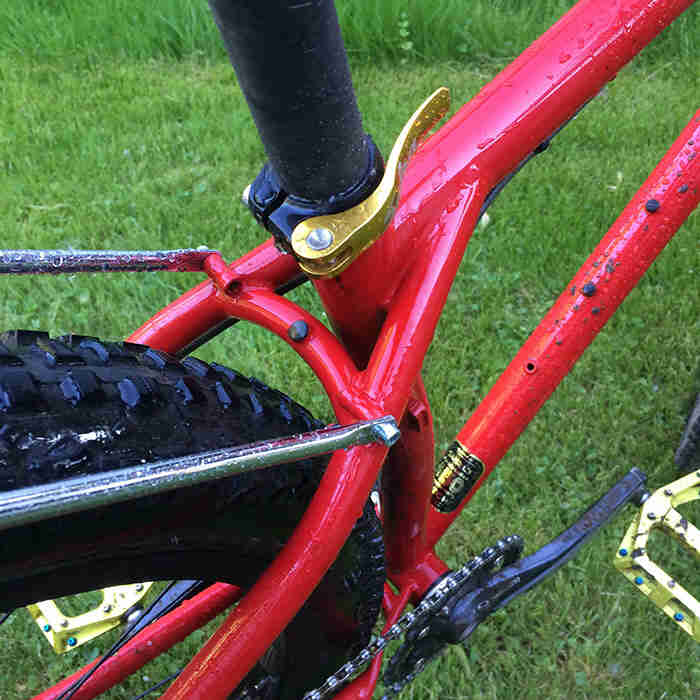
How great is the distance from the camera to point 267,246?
1076 mm

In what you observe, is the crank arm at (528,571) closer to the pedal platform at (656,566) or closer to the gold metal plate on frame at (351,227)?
the pedal platform at (656,566)

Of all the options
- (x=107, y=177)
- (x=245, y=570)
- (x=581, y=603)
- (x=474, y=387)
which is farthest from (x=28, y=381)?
(x=107, y=177)

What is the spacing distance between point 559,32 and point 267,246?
1.60ft

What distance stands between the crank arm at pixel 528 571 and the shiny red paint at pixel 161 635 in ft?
1.14

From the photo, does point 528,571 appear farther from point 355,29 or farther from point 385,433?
point 355,29

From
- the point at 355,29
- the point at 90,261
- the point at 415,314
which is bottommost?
the point at 355,29

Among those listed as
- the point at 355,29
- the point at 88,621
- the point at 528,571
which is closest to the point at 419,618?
the point at 528,571

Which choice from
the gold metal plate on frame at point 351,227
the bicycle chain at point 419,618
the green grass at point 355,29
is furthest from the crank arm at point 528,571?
the green grass at point 355,29

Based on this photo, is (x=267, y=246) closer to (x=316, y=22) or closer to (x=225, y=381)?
(x=225, y=381)

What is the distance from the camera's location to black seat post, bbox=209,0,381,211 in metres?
0.63

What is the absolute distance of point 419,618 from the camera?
1133 mm

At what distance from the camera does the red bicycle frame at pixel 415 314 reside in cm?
88

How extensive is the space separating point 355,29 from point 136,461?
2.96 meters

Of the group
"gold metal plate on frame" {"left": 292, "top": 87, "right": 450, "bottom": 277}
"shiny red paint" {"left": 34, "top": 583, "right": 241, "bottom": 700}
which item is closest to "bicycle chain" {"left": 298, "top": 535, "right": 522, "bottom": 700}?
"shiny red paint" {"left": 34, "top": 583, "right": 241, "bottom": 700}
